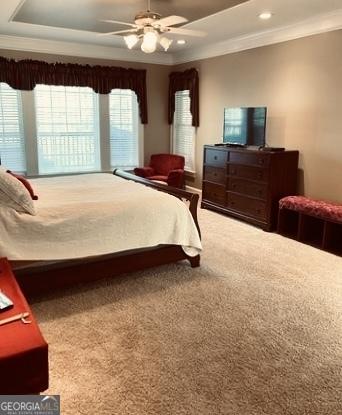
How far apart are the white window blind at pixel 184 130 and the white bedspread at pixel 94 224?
3.44 metres

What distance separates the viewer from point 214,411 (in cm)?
191

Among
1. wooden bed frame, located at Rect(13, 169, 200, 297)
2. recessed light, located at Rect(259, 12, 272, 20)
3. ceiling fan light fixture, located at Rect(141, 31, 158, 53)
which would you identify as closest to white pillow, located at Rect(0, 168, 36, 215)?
wooden bed frame, located at Rect(13, 169, 200, 297)

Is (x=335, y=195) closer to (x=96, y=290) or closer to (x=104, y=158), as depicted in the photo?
(x=96, y=290)

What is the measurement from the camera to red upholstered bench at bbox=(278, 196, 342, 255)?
13.8ft

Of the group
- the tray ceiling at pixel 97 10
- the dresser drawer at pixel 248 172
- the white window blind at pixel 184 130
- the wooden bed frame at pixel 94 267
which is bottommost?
the wooden bed frame at pixel 94 267

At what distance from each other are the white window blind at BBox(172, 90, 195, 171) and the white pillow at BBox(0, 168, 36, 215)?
456 centimetres

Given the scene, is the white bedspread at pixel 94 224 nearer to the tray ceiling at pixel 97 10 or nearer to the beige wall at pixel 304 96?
the tray ceiling at pixel 97 10

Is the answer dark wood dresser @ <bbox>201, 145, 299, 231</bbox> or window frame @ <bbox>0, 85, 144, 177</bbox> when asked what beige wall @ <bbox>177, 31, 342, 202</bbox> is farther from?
window frame @ <bbox>0, 85, 144, 177</bbox>

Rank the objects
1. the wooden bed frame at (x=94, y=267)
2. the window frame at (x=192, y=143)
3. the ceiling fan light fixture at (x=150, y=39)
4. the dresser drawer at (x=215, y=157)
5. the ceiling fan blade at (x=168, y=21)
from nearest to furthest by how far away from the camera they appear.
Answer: the wooden bed frame at (x=94, y=267) < the ceiling fan blade at (x=168, y=21) < the ceiling fan light fixture at (x=150, y=39) < the dresser drawer at (x=215, y=157) < the window frame at (x=192, y=143)

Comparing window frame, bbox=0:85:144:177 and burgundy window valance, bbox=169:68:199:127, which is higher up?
burgundy window valance, bbox=169:68:199:127

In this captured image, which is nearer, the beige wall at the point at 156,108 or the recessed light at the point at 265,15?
the recessed light at the point at 265,15

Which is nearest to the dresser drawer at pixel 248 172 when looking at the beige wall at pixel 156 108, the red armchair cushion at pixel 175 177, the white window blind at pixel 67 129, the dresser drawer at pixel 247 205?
the dresser drawer at pixel 247 205

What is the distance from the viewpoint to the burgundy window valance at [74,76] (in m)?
5.85

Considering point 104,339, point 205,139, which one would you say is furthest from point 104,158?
point 104,339
